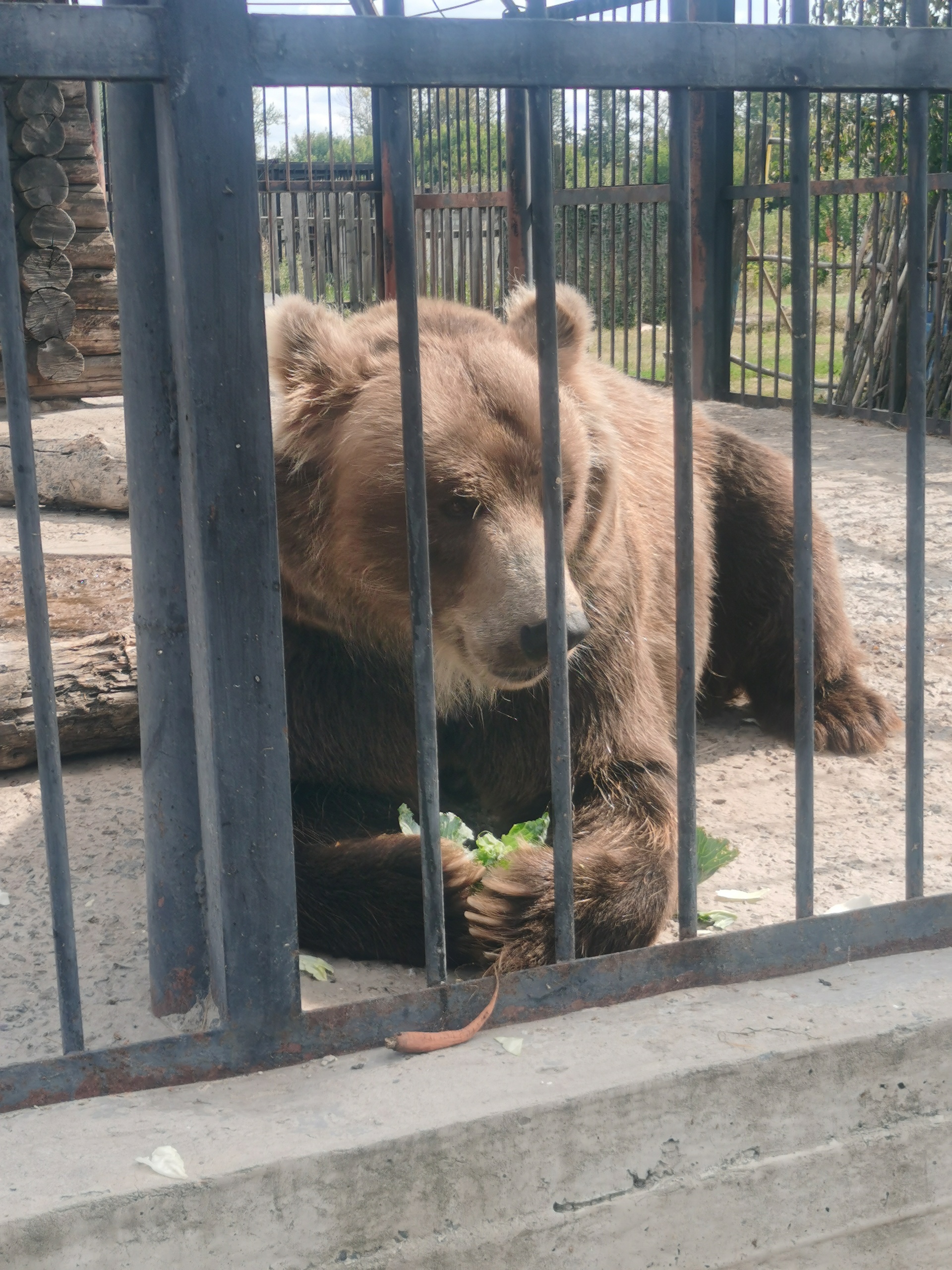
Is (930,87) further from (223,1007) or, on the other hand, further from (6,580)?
(6,580)

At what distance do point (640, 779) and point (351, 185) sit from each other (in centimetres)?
1046

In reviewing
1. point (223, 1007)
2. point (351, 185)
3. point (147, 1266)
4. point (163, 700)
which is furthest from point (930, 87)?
point (351, 185)

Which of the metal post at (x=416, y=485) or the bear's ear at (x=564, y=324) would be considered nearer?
the metal post at (x=416, y=485)

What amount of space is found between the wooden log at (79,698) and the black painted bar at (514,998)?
1851 mm

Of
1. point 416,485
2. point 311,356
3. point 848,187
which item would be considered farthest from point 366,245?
point 416,485

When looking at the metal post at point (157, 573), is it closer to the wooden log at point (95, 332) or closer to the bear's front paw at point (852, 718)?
the bear's front paw at point (852, 718)

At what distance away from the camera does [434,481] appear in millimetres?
2803

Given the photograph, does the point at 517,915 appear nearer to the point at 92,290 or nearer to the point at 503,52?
the point at 503,52

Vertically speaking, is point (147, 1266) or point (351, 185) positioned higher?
point (351, 185)

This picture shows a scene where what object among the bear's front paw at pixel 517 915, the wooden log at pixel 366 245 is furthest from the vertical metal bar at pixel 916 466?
the wooden log at pixel 366 245

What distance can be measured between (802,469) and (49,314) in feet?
23.4

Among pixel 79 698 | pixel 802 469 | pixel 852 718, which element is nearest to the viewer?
pixel 802 469

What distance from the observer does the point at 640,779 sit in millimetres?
3041

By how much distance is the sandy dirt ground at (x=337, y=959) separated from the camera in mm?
2436
